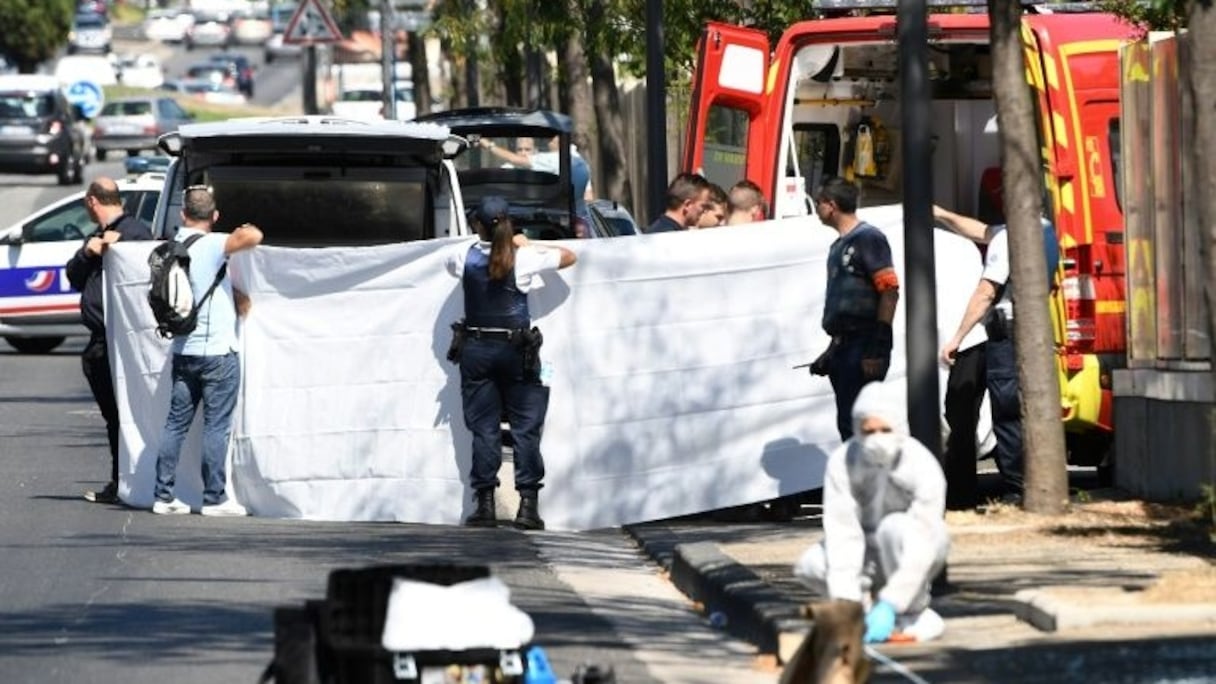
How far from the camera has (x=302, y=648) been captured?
823cm

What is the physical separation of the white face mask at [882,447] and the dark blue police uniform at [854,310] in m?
4.07

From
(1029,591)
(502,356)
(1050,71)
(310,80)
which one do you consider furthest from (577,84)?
(310,80)

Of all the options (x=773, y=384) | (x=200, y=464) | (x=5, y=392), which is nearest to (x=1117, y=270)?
(x=773, y=384)

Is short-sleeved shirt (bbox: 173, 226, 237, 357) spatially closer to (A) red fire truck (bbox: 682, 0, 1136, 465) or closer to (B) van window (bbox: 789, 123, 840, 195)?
(A) red fire truck (bbox: 682, 0, 1136, 465)

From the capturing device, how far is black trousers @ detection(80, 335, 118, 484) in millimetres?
16312

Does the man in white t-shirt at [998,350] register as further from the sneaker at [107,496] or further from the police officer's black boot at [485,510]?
the sneaker at [107,496]

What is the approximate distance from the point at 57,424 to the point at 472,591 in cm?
1372

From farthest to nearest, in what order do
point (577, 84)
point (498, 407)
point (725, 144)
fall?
point (577, 84) < point (725, 144) < point (498, 407)

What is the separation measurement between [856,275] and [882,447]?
4.24 metres

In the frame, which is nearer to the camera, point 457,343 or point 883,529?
point 883,529

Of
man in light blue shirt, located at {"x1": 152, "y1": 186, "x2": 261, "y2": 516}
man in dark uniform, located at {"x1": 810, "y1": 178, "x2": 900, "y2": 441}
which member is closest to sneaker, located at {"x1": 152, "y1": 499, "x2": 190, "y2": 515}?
man in light blue shirt, located at {"x1": 152, "y1": 186, "x2": 261, "y2": 516}

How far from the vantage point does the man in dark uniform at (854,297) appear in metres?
14.3

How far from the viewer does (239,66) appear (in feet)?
359

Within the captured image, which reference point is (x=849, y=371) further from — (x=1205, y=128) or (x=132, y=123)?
(x=132, y=123)
